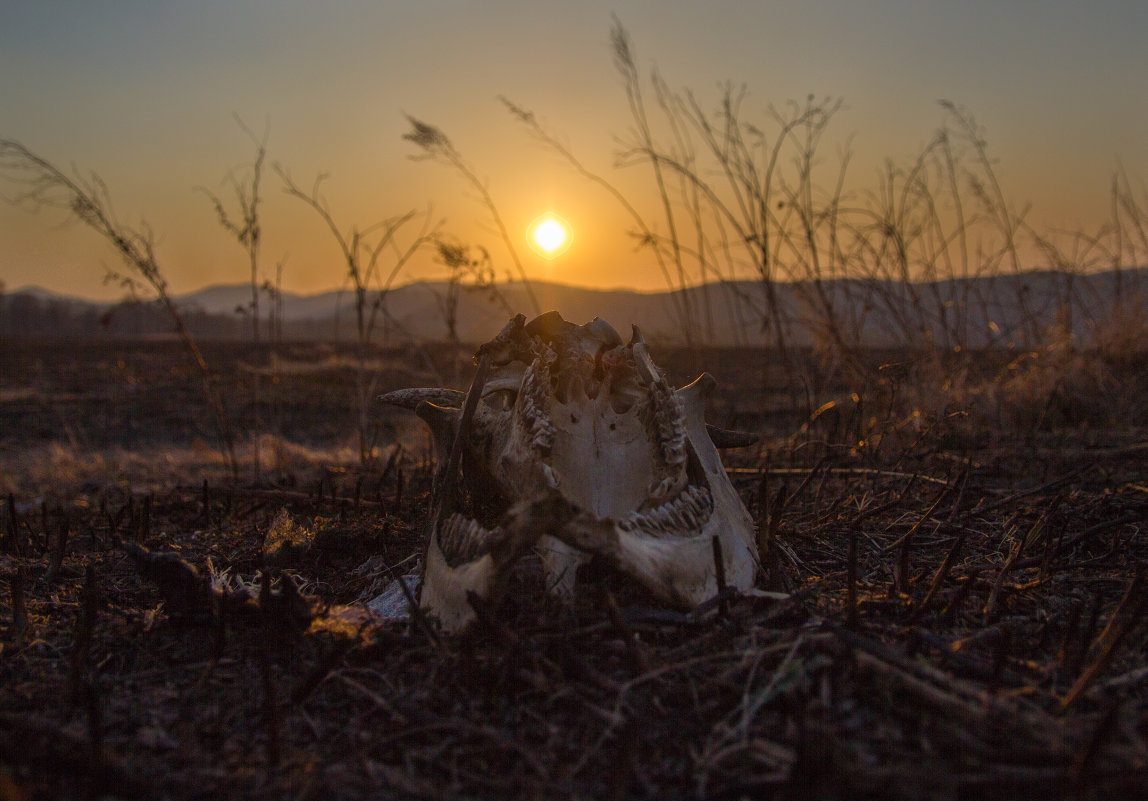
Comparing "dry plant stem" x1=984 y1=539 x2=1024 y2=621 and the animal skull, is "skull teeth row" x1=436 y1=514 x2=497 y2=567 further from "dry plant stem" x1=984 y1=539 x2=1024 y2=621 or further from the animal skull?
"dry plant stem" x1=984 y1=539 x2=1024 y2=621

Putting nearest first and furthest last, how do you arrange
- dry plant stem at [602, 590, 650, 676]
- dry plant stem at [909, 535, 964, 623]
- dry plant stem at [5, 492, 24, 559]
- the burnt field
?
the burnt field
dry plant stem at [602, 590, 650, 676]
dry plant stem at [909, 535, 964, 623]
dry plant stem at [5, 492, 24, 559]

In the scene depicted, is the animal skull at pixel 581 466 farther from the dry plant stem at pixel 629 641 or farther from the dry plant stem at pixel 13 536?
the dry plant stem at pixel 13 536

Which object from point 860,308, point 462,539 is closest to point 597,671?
point 462,539

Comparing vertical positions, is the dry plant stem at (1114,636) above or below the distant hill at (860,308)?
below

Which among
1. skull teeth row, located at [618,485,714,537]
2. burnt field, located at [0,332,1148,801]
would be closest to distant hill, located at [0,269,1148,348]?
burnt field, located at [0,332,1148,801]

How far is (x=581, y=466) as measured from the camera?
7.69 feet

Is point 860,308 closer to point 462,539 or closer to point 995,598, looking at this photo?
point 995,598

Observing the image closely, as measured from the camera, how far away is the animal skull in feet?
6.77

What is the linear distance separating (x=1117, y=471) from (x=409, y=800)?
4601 millimetres

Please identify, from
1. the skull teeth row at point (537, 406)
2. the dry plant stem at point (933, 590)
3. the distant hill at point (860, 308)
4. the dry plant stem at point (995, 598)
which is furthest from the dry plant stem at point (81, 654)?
the distant hill at point (860, 308)

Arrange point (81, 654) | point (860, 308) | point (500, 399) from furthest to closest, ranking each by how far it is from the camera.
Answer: point (860, 308), point (500, 399), point (81, 654)

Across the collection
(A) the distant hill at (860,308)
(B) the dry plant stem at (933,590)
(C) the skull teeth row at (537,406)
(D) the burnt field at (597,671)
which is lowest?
(D) the burnt field at (597,671)

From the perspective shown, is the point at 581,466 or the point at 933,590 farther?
the point at 581,466

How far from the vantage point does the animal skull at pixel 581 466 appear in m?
2.06
